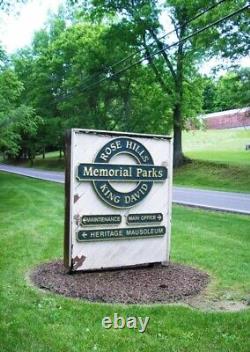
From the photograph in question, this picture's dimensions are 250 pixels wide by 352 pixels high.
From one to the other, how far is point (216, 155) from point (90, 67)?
11.6 m

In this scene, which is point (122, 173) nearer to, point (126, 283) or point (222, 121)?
point (126, 283)

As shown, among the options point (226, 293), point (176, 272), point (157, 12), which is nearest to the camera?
point (226, 293)

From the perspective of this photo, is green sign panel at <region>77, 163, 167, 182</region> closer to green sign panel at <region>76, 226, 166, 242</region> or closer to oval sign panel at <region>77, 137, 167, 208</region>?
oval sign panel at <region>77, 137, 167, 208</region>

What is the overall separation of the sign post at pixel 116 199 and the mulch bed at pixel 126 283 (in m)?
0.17

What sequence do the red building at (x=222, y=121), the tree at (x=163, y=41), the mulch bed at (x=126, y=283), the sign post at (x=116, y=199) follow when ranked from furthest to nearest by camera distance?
the red building at (x=222, y=121) → the tree at (x=163, y=41) → the sign post at (x=116, y=199) → the mulch bed at (x=126, y=283)

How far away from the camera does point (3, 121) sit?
71.6 ft

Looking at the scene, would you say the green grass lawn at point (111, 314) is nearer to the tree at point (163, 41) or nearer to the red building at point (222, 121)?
the tree at point (163, 41)

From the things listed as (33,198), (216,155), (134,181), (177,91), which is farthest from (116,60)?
(134,181)

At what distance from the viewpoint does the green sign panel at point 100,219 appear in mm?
6102

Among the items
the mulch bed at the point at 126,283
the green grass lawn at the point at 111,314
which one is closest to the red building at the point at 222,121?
the green grass lawn at the point at 111,314

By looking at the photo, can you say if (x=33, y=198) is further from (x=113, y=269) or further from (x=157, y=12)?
(x=157, y=12)

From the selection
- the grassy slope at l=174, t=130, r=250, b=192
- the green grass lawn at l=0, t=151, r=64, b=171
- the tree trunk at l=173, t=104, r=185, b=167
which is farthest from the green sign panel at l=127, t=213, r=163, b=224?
the green grass lawn at l=0, t=151, r=64, b=171

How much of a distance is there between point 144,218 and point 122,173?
713mm

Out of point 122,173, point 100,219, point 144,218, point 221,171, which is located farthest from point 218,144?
point 100,219
